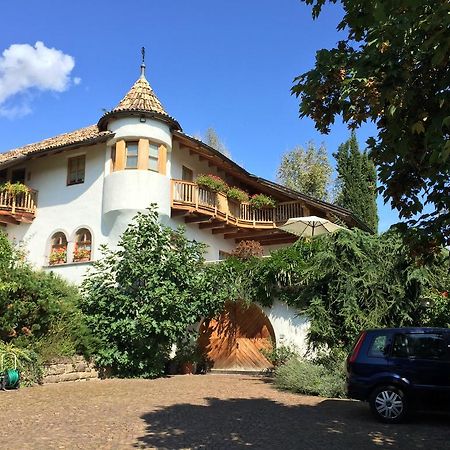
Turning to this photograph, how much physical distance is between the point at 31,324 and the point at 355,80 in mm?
11241

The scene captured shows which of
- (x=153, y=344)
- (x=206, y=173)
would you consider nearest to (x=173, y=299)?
(x=153, y=344)

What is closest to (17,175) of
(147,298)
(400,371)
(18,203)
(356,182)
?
(18,203)

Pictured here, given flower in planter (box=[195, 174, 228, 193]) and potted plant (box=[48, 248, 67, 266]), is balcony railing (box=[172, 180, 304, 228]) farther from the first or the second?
potted plant (box=[48, 248, 67, 266])

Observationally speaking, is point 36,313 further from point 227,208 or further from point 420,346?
point 227,208

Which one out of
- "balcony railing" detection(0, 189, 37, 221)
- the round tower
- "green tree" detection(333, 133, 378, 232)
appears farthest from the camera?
"green tree" detection(333, 133, 378, 232)

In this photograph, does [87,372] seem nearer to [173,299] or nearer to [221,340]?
[173,299]

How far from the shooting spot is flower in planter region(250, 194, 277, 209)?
23719mm

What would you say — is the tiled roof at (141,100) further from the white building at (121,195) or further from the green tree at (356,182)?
the green tree at (356,182)

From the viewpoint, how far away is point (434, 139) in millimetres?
4777

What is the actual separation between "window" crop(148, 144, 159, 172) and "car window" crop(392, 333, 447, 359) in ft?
44.7

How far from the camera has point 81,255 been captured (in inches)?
821

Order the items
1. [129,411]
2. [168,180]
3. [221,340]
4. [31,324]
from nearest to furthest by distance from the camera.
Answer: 1. [129,411]
2. [31,324]
3. [221,340]
4. [168,180]

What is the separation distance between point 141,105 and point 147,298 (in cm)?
865

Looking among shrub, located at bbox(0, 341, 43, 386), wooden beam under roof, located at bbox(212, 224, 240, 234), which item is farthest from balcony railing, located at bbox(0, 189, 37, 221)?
shrub, located at bbox(0, 341, 43, 386)
